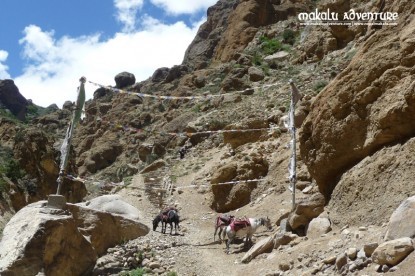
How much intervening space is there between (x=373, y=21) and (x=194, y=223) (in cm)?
1008

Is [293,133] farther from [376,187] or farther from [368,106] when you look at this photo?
[376,187]

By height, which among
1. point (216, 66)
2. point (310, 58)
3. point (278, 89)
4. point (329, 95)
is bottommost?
point (329, 95)

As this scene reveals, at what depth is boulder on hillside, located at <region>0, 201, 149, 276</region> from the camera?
9.27 metres

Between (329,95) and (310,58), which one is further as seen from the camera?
(310,58)

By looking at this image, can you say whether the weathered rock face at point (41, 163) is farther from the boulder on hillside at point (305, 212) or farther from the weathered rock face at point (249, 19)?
the weathered rock face at point (249, 19)

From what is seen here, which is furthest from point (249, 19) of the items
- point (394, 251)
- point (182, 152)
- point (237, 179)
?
point (394, 251)

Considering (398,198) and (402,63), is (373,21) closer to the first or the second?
(402,63)

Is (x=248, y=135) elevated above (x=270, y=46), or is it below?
below

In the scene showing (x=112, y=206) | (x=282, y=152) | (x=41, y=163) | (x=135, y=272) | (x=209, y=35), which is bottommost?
(x=135, y=272)

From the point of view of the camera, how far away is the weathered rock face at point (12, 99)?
78.2m

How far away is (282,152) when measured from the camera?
1742cm

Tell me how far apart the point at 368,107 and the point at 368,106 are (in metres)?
0.02

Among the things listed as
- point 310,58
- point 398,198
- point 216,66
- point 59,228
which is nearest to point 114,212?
point 59,228

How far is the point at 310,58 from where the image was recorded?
3319 centimetres
